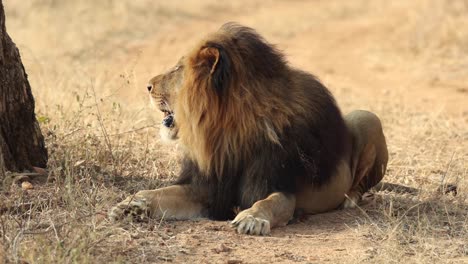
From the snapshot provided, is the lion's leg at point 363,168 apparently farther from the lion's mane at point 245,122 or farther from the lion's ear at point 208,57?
the lion's ear at point 208,57


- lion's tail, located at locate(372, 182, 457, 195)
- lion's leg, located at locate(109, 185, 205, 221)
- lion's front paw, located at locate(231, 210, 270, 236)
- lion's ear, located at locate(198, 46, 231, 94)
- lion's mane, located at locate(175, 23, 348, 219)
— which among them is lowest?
lion's tail, located at locate(372, 182, 457, 195)

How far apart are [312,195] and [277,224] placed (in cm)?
39

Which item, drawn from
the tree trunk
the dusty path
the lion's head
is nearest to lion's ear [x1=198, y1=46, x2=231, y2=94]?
the lion's head

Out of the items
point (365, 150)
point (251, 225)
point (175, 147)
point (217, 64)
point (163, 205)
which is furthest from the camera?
point (175, 147)

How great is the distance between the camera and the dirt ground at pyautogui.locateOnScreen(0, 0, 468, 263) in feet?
14.2

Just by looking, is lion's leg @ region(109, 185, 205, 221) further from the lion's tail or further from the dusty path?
the lion's tail

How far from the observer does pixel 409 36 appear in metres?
12.6

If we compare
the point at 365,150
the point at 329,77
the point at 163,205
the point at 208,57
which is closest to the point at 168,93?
the point at 208,57

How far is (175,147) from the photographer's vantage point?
6.24 metres

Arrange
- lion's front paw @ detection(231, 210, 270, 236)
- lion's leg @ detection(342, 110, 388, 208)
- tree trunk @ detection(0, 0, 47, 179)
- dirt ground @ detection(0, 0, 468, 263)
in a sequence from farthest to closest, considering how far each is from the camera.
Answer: lion's leg @ detection(342, 110, 388, 208) < tree trunk @ detection(0, 0, 47, 179) < lion's front paw @ detection(231, 210, 270, 236) < dirt ground @ detection(0, 0, 468, 263)

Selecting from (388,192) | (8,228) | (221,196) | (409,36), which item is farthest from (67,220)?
(409,36)

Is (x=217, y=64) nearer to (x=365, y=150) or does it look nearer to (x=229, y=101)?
(x=229, y=101)

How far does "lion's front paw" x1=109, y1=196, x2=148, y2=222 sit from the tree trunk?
796 millimetres

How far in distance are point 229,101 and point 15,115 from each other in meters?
1.34
